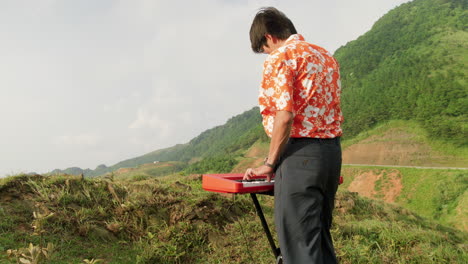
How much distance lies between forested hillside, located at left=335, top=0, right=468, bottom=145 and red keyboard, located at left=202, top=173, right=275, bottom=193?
4209 cm

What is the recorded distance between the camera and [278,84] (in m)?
1.88

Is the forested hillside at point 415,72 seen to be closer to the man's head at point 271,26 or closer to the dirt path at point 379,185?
the dirt path at point 379,185

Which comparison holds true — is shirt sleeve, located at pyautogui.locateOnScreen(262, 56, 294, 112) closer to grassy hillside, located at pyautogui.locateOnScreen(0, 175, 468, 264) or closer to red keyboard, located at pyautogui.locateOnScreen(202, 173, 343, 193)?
red keyboard, located at pyautogui.locateOnScreen(202, 173, 343, 193)

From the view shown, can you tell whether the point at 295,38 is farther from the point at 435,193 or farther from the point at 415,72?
the point at 415,72

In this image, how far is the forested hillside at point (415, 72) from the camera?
43.3m

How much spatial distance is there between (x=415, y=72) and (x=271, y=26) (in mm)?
62010

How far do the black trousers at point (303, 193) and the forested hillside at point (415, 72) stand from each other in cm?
4202

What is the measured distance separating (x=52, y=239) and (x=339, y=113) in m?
2.90

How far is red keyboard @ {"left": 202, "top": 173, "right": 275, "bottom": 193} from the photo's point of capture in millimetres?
1893

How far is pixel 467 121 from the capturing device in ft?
127

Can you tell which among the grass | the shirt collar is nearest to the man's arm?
the shirt collar

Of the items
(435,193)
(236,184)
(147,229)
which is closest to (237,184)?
(236,184)

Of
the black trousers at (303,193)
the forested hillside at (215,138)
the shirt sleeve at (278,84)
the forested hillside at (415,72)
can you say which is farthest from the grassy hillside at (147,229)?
the forested hillside at (215,138)

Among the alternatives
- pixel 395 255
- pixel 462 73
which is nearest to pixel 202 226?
pixel 395 255
